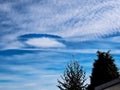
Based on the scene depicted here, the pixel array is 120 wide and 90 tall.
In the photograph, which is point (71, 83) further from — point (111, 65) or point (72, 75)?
point (111, 65)

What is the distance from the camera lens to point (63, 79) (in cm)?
4572

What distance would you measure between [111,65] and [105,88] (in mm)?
18533

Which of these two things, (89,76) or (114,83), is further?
(89,76)

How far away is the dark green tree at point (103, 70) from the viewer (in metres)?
43.9

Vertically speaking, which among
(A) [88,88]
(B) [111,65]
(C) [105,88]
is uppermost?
(B) [111,65]

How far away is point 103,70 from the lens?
4431cm

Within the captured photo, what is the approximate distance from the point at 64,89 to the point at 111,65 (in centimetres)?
838

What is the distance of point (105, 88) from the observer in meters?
27.2

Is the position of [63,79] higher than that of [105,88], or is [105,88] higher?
[63,79]

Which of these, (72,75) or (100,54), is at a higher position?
(100,54)

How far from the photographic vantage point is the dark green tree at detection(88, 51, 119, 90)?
4392cm

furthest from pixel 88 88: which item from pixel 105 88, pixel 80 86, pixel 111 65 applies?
pixel 105 88

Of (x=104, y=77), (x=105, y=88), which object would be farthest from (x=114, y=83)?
(x=104, y=77)

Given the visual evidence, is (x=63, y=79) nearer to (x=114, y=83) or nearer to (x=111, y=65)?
(x=111, y=65)
